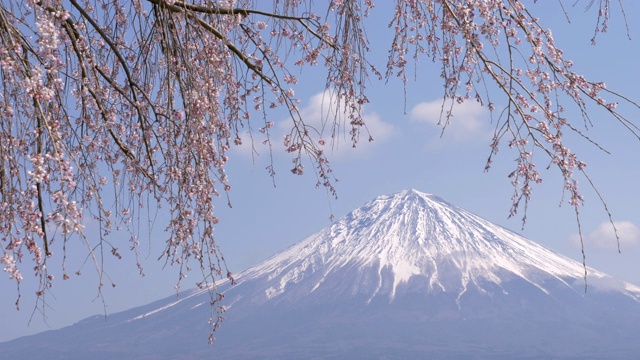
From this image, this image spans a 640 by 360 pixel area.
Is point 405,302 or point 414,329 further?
point 405,302

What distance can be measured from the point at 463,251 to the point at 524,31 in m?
166

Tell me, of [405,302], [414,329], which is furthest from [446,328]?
[405,302]

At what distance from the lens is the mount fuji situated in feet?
497

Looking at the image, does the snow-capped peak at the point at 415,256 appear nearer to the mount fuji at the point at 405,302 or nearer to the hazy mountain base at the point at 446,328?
the mount fuji at the point at 405,302

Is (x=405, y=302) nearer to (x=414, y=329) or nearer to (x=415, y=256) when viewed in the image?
(x=414, y=329)

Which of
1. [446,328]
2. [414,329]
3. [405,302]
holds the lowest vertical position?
[446,328]

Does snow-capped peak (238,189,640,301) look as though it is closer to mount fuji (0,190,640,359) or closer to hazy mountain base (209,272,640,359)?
mount fuji (0,190,640,359)

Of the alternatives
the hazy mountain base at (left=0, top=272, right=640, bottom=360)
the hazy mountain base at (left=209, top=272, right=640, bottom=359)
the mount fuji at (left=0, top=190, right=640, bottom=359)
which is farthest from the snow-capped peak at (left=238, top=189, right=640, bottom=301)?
the hazy mountain base at (left=209, top=272, right=640, bottom=359)

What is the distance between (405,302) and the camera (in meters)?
161

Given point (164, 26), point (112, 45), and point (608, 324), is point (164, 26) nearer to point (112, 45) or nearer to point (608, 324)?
point (112, 45)

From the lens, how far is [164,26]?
10.5ft

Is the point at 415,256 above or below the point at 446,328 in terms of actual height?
above

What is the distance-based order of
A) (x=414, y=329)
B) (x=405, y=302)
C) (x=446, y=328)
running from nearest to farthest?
(x=414, y=329), (x=446, y=328), (x=405, y=302)

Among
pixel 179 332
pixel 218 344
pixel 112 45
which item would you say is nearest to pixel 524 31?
pixel 112 45
